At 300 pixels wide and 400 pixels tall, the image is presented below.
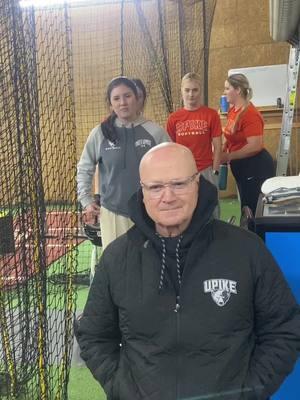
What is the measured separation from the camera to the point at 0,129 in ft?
6.69

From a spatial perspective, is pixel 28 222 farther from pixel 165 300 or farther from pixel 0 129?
pixel 165 300

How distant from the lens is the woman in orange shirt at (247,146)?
3297 millimetres

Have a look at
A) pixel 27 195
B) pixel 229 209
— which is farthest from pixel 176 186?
pixel 229 209

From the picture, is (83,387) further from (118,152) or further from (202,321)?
(202,321)

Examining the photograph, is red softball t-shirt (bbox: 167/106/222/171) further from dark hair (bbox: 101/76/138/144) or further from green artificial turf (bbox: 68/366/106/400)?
green artificial turf (bbox: 68/366/106/400)

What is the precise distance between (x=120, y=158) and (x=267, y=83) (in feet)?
16.8

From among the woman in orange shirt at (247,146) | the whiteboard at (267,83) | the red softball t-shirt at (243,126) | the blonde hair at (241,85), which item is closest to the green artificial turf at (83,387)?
the woman in orange shirt at (247,146)

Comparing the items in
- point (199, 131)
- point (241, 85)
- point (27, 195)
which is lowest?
point (27, 195)

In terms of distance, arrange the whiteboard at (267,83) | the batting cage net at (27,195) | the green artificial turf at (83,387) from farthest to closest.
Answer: the whiteboard at (267,83)
the green artificial turf at (83,387)
the batting cage net at (27,195)

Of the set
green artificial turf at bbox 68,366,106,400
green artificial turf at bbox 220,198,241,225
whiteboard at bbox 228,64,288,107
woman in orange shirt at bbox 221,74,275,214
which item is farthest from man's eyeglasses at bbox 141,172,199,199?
whiteboard at bbox 228,64,288,107

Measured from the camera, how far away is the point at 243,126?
132 inches

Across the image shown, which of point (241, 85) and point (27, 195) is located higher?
point (241, 85)

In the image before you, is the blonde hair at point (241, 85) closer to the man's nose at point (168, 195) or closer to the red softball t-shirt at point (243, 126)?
the red softball t-shirt at point (243, 126)

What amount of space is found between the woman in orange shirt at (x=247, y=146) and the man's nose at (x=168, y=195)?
6.68 ft
